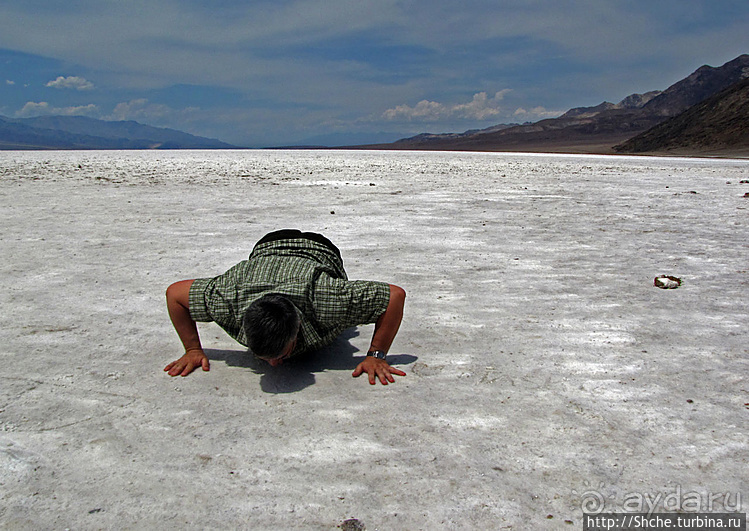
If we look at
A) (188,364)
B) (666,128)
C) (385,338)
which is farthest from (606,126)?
(188,364)

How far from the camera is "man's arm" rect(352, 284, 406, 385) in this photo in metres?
2.79

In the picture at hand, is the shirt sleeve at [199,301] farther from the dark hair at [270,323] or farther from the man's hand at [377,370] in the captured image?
the man's hand at [377,370]

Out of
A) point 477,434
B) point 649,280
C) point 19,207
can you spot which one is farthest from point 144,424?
point 19,207

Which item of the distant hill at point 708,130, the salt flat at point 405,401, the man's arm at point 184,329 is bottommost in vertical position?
the salt flat at point 405,401

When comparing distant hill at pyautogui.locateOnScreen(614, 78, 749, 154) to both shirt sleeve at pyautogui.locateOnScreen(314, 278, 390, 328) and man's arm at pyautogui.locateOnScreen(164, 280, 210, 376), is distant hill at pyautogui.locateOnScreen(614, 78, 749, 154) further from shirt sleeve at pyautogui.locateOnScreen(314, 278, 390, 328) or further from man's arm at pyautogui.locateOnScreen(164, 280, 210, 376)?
man's arm at pyautogui.locateOnScreen(164, 280, 210, 376)

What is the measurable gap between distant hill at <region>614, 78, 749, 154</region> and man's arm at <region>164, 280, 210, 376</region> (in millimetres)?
58825

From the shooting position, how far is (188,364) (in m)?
2.86

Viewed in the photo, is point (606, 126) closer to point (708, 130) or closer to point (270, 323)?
point (708, 130)

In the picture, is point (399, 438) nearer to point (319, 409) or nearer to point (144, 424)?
point (319, 409)

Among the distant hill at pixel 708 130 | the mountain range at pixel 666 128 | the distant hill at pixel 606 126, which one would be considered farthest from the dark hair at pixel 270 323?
the distant hill at pixel 606 126

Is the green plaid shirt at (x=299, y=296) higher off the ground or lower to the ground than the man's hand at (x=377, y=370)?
higher

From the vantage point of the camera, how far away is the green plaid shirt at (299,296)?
2656mm

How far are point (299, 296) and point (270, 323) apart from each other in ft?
0.87

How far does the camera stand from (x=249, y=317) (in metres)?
2.39
